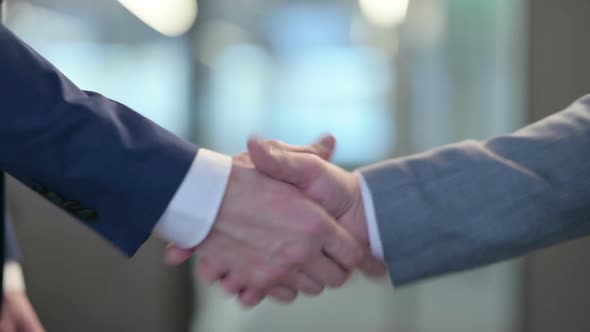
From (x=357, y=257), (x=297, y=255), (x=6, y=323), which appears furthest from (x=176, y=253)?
(x=6, y=323)

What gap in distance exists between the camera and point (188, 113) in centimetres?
247

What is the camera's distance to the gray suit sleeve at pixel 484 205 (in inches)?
32.1

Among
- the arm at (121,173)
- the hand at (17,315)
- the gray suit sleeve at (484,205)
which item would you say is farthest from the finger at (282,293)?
the hand at (17,315)

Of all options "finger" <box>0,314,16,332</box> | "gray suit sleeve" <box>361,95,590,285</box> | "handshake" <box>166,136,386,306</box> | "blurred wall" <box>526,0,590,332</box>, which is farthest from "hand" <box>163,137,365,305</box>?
"blurred wall" <box>526,0,590,332</box>

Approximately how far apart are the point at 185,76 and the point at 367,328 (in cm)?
137

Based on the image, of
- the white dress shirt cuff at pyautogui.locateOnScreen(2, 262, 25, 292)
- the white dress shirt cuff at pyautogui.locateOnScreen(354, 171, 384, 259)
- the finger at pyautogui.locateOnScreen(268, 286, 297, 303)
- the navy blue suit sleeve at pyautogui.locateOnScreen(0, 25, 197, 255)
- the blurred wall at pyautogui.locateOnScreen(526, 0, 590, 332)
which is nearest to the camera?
the navy blue suit sleeve at pyautogui.locateOnScreen(0, 25, 197, 255)

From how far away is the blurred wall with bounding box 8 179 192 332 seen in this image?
2230 mm

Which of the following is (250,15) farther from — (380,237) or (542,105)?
(380,237)

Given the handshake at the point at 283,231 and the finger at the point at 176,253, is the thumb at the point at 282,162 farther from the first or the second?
the finger at the point at 176,253

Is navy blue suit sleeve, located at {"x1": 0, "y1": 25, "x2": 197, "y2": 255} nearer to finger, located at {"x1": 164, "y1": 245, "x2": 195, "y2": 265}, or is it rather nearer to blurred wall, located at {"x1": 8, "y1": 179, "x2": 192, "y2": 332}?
finger, located at {"x1": 164, "y1": 245, "x2": 195, "y2": 265}

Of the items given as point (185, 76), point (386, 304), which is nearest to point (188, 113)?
point (185, 76)

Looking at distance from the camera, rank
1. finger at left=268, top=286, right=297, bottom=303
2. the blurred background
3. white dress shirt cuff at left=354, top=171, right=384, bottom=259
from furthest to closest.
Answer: the blurred background < finger at left=268, top=286, right=297, bottom=303 < white dress shirt cuff at left=354, top=171, right=384, bottom=259

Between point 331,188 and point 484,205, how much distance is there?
254 millimetres

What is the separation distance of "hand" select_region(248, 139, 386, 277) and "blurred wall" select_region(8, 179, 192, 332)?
4.85 feet
